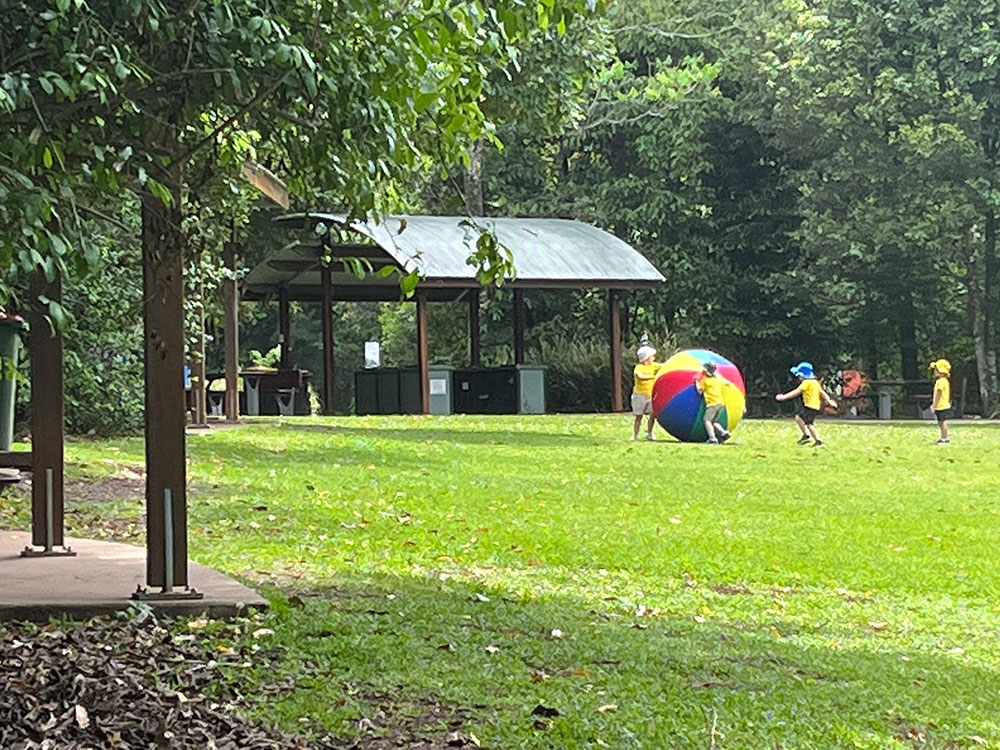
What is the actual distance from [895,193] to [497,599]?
103ft

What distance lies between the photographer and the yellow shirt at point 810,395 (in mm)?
22141

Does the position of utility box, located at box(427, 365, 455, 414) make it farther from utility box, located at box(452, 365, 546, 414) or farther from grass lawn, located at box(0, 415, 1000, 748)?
grass lawn, located at box(0, 415, 1000, 748)

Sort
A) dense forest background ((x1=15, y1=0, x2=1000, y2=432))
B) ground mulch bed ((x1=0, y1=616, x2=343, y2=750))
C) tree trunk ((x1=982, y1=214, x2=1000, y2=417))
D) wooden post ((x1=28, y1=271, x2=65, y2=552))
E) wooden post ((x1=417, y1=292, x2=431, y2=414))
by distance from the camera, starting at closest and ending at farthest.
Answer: ground mulch bed ((x1=0, y1=616, x2=343, y2=750)) → wooden post ((x1=28, y1=271, x2=65, y2=552)) → wooden post ((x1=417, y1=292, x2=431, y2=414)) → dense forest background ((x1=15, y1=0, x2=1000, y2=432)) → tree trunk ((x1=982, y1=214, x2=1000, y2=417))

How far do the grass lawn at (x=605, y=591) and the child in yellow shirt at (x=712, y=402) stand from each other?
4508 mm

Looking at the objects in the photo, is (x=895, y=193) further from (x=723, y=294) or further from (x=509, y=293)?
(x=509, y=293)

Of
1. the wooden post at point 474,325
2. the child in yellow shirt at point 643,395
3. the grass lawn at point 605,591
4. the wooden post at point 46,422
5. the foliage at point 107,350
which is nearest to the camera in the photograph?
the grass lawn at point 605,591

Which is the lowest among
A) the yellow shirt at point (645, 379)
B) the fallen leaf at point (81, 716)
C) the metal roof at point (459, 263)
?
the fallen leaf at point (81, 716)

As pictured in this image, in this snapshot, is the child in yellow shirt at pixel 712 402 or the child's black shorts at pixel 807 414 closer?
the child in yellow shirt at pixel 712 402

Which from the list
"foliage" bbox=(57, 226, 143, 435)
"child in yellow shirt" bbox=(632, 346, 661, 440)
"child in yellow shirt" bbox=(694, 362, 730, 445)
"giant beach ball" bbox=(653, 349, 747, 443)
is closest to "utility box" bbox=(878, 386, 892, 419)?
"giant beach ball" bbox=(653, 349, 747, 443)

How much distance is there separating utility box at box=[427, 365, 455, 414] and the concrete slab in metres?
24.3

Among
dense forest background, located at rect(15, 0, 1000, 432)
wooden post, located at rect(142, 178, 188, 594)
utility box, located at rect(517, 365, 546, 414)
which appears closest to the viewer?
wooden post, located at rect(142, 178, 188, 594)

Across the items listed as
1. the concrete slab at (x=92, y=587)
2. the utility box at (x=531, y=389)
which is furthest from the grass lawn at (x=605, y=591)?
the utility box at (x=531, y=389)

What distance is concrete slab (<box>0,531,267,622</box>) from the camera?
6242 millimetres

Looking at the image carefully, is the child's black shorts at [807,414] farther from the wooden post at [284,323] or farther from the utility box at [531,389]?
the wooden post at [284,323]
